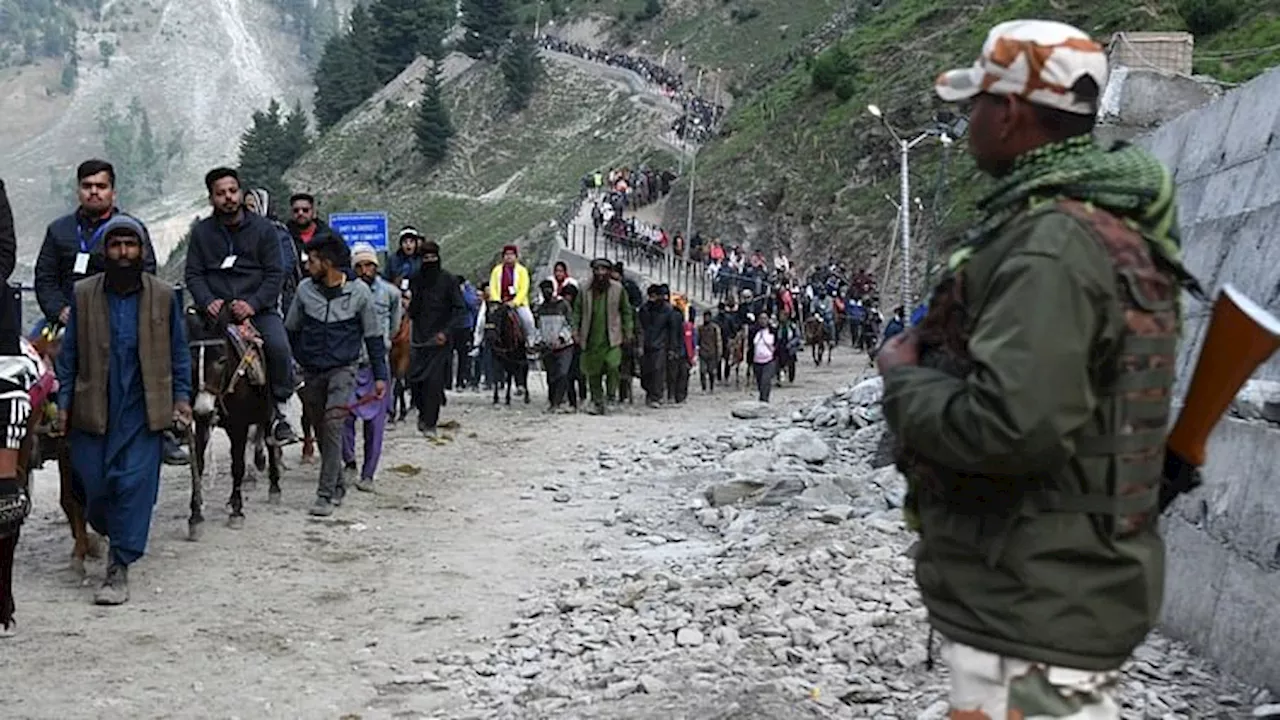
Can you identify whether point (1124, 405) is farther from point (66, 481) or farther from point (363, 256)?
point (363, 256)

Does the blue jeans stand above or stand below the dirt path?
above

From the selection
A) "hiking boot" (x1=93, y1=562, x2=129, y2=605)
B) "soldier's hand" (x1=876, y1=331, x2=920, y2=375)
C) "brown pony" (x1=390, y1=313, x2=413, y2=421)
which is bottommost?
"hiking boot" (x1=93, y1=562, x2=129, y2=605)

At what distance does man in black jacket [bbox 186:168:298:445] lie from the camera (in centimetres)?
846

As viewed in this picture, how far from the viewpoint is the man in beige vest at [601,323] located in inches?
648

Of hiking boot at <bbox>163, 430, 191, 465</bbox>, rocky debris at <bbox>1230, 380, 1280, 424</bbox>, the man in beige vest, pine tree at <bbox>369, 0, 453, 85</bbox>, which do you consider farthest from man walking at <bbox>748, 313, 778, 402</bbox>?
pine tree at <bbox>369, 0, 453, 85</bbox>

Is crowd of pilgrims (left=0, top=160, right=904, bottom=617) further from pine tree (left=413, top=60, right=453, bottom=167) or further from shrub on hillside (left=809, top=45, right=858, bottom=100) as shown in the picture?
pine tree (left=413, top=60, right=453, bottom=167)

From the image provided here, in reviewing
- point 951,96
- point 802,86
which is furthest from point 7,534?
point 802,86

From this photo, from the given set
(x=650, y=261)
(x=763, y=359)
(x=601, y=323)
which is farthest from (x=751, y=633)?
(x=650, y=261)

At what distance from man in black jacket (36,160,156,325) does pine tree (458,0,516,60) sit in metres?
88.2

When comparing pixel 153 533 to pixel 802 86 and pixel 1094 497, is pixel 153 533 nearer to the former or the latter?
pixel 1094 497

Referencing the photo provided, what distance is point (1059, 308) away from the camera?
2314 mm

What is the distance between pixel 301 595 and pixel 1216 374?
18.7 feet

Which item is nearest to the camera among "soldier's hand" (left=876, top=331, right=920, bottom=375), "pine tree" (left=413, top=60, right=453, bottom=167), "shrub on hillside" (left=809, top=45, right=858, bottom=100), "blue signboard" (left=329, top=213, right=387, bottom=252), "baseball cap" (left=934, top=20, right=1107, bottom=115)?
"baseball cap" (left=934, top=20, right=1107, bottom=115)

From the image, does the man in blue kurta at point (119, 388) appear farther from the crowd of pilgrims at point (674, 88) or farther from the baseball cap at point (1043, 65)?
the crowd of pilgrims at point (674, 88)
